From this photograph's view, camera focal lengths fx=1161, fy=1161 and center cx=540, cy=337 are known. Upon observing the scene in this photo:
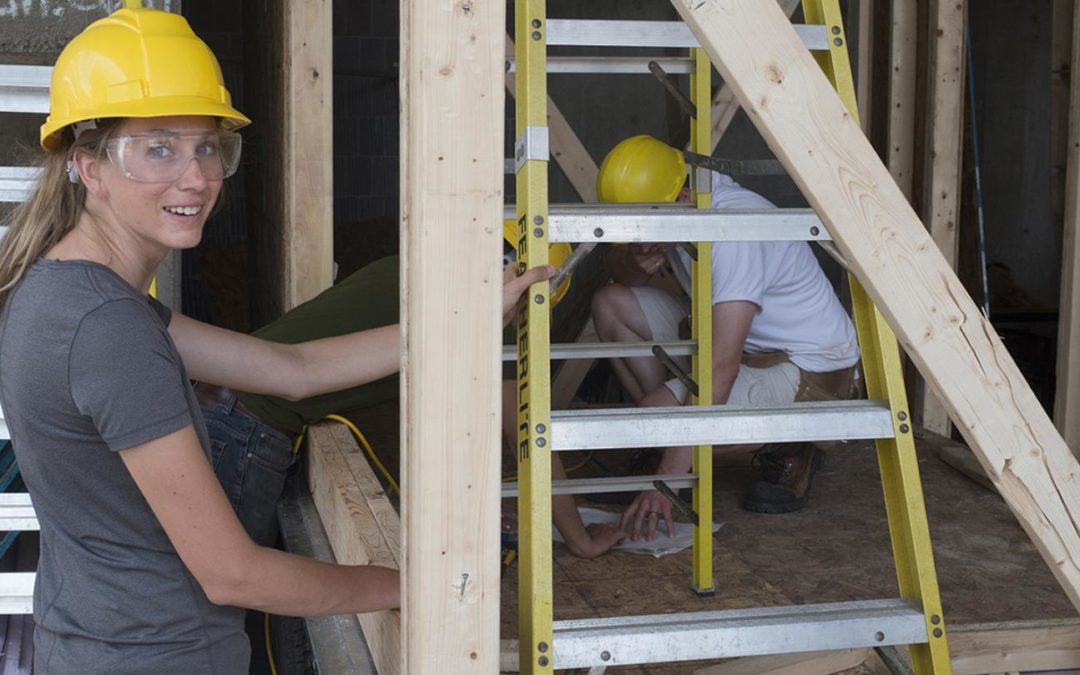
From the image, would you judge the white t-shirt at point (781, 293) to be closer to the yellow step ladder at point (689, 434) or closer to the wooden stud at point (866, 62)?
the yellow step ladder at point (689, 434)

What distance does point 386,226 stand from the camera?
9.01 metres

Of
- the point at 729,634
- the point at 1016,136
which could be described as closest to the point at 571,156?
the point at 729,634

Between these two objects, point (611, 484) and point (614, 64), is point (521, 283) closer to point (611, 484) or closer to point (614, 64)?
point (614, 64)

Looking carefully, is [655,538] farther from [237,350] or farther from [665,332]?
[237,350]

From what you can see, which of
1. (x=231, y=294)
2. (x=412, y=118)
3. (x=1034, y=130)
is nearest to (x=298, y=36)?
(x=412, y=118)

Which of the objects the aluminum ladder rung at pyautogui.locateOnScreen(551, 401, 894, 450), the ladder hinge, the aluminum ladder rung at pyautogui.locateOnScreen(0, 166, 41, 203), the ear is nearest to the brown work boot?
the aluminum ladder rung at pyautogui.locateOnScreen(551, 401, 894, 450)

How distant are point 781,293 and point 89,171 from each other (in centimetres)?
261

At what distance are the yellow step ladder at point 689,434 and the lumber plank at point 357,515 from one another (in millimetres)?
265

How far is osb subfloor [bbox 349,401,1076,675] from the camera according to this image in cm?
328

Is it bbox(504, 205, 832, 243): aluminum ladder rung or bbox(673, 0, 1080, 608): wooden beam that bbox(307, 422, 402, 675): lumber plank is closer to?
bbox(504, 205, 832, 243): aluminum ladder rung

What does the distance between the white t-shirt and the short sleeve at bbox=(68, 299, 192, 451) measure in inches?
86.5

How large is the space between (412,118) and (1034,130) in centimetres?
842

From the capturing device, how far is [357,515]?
271 cm

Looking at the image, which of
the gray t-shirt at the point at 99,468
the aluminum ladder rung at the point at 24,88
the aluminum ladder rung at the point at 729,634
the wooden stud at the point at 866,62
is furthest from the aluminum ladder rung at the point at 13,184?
the wooden stud at the point at 866,62
